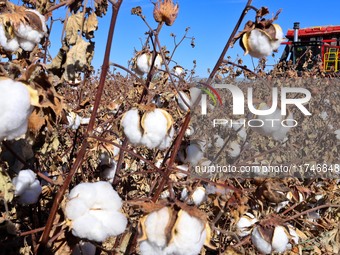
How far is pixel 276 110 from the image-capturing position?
167cm

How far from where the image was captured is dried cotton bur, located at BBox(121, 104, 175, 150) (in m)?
1.32

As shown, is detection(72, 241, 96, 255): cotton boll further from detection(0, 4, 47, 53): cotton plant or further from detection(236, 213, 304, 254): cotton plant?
detection(0, 4, 47, 53): cotton plant

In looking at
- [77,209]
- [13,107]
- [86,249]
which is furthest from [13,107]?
[86,249]

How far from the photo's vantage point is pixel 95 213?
112 centimetres

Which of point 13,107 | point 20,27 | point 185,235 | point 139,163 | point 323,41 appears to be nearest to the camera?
point 13,107

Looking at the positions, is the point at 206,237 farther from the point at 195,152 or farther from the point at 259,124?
the point at 195,152

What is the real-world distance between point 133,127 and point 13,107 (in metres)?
0.50

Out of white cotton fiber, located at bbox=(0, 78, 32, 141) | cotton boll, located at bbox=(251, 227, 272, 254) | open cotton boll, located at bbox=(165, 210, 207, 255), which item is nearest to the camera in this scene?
white cotton fiber, located at bbox=(0, 78, 32, 141)

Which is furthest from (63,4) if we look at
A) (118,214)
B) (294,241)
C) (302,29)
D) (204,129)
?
(302,29)

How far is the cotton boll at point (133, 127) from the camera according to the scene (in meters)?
1.34

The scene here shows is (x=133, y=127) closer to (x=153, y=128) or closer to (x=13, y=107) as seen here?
(x=153, y=128)

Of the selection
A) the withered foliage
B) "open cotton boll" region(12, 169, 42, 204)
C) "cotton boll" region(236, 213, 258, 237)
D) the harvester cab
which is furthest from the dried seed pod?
A: the harvester cab

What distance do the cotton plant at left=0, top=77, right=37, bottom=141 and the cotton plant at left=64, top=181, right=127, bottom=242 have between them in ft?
0.87

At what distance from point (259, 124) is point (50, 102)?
2.99 feet
